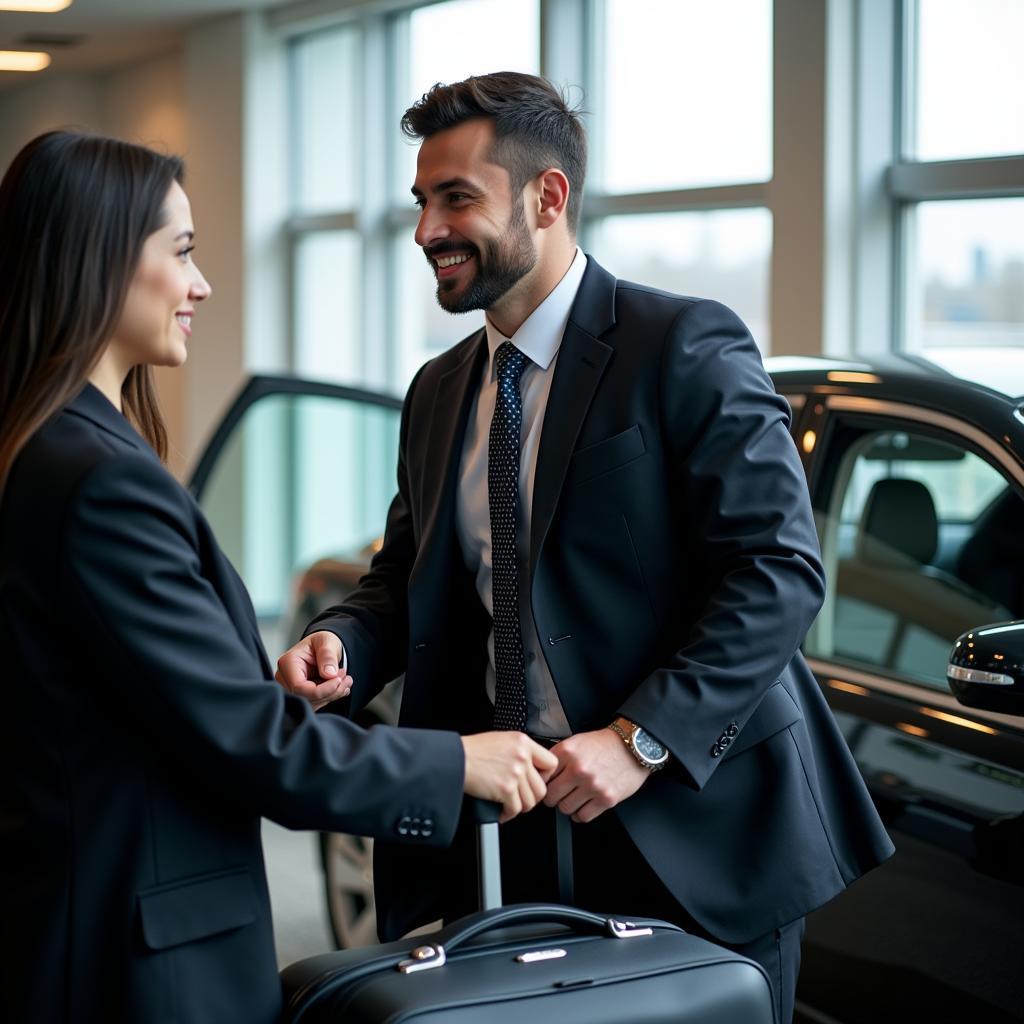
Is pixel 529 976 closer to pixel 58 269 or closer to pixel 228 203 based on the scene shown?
pixel 58 269

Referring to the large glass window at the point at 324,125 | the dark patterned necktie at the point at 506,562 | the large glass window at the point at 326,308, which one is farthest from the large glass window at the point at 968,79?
the large glass window at the point at 326,308

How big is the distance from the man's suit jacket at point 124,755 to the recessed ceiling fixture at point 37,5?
726 centimetres

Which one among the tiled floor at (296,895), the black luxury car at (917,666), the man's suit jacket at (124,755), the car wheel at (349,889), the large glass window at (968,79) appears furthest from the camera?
the large glass window at (968,79)

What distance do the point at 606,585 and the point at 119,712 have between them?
25.8 inches

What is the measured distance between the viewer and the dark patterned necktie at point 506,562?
1905mm

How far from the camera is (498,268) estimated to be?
195 centimetres

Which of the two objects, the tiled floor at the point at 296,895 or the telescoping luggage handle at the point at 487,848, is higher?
the telescoping luggage handle at the point at 487,848

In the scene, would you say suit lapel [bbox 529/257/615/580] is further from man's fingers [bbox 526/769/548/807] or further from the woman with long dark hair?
the woman with long dark hair

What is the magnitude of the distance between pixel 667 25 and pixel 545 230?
4134 millimetres

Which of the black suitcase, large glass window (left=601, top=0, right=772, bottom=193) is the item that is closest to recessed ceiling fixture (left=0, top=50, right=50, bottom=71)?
large glass window (left=601, top=0, right=772, bottom=193)

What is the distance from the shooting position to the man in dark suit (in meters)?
1.76

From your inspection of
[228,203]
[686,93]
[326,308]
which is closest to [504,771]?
[686,93]

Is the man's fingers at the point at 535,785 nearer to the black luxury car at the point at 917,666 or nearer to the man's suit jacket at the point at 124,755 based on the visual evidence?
the man's suit jacket at the point at 124,755

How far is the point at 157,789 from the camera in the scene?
1.38m
